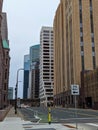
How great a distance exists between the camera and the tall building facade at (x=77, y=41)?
10200 centimetres

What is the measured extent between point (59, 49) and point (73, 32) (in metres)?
28.7

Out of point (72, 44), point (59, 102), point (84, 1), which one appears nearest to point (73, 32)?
point (72, 44)

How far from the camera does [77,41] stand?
104 m

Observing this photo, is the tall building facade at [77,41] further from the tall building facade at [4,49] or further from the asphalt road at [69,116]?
the asphalt road at [69,116]

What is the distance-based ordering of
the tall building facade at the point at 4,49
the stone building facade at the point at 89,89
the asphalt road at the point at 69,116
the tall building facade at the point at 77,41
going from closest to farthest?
1. the asphalt road at the point at 69,116
2. the tall building facade at the point at 4,49
3. the stone building facade at the point at 89,89
4. the tall building facade at the point at 77,41

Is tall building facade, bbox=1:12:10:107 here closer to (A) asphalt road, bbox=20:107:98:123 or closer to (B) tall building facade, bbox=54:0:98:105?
(A) asphalt road, bbox=20:107:98:123

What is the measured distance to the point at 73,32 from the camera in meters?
107

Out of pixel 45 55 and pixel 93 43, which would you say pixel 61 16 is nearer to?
pixel 93 43

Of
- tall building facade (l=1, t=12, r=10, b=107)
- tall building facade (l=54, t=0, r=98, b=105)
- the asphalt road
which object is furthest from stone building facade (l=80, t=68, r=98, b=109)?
the asphalt road

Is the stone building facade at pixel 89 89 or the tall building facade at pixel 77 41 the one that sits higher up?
the tall building facade at pixel 77 41

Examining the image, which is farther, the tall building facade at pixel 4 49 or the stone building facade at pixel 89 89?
the stone building facade at pixel 89 89

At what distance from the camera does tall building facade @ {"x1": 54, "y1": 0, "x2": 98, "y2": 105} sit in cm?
10200

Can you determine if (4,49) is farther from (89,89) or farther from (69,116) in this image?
(69,116)

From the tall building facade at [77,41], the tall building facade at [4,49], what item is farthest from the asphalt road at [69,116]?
the tall building facade at [77,41]
